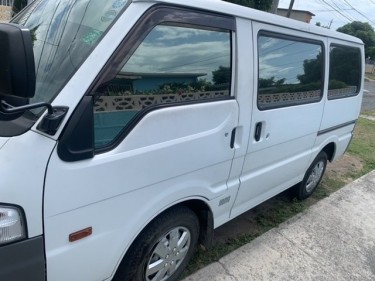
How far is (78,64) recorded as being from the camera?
1581 mm

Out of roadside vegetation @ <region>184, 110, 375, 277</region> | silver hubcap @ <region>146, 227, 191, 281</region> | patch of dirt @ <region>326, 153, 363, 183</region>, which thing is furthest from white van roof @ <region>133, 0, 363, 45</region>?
patch of dirt @ <region>326, 153, 363, 183</region>

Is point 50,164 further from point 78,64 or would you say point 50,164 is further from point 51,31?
point 51,31

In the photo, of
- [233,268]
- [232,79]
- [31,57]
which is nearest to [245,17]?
[232,79]

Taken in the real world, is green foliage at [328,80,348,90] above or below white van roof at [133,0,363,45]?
below

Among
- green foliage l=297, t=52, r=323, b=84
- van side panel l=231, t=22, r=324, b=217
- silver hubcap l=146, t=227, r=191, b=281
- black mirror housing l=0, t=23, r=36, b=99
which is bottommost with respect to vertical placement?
silver hubcap l=146, t=227, r=191, b=281

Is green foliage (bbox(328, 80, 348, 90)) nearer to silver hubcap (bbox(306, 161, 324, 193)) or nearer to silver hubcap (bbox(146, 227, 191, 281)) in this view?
silver hubcap (bbox(306, 161, 324, 193))

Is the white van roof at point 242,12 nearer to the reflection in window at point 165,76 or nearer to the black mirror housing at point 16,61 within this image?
the reflection in window at point 165,76

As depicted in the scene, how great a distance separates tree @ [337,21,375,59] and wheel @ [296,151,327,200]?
52846 millimetres

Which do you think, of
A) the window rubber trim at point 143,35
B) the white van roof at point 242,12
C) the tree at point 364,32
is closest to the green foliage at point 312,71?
the white van roof at point 242,12

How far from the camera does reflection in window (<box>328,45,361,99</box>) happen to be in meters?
3.66

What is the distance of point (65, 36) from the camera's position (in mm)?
1782

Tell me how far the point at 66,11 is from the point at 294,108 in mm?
1984

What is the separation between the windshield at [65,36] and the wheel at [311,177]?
2.96 meters

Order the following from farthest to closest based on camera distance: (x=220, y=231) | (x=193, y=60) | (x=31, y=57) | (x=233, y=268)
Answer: (x=220, y=231)
(x=233, y=268)
(x=193, y=60)
(x=31, y=57)
